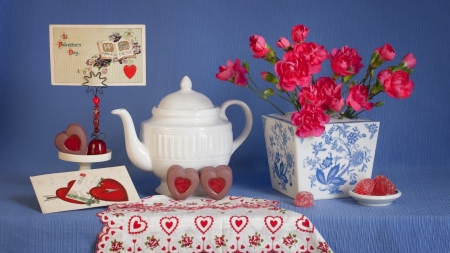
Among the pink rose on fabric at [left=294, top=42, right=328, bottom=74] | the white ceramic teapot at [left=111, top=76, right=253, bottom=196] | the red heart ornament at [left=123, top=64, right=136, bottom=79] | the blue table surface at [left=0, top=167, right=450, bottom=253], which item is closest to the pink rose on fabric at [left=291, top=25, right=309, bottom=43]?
the pink rose on fabric at [left=294, top=42, right=328, bottom=74]

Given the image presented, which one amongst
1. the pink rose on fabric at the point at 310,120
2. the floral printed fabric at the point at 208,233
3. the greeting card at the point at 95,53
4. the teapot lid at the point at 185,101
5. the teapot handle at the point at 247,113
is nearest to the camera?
the floral printed fabric at the point at 208,233

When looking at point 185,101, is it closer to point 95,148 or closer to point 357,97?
point 95,148

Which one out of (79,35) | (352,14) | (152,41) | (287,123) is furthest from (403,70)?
(79,35)

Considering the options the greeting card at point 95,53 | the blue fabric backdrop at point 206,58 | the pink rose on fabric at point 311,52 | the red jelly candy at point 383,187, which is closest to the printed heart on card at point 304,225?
the red jelly candy at point 383,187

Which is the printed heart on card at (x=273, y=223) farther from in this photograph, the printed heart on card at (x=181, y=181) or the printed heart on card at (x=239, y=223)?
the printed heart on card at (x=181, y=181)

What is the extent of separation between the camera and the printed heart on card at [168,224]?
1227 mm

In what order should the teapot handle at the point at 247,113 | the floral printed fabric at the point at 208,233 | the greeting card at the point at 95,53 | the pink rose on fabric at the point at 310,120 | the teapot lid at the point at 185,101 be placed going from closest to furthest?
the floral printed fabric at the point at 208,233 < the pink rose on fabric at the point at 310,120 < the teapot lid at the point at 185,101 < the teapot handle at the point at 247,113 < the greeting card at the point at 95,53

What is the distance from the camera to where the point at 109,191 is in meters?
1.36

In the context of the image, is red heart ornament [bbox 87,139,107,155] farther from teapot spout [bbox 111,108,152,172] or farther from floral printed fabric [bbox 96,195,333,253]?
floral printed fabric [bbox 96,195,333,253]

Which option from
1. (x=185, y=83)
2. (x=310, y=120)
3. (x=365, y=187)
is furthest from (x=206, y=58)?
(x=365, y=187)

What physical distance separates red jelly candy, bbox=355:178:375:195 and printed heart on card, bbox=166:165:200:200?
1.13ft

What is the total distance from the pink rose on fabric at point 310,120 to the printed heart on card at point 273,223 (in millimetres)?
205

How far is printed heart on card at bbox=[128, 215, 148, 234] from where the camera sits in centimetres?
123

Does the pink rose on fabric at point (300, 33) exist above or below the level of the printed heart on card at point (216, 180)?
above
